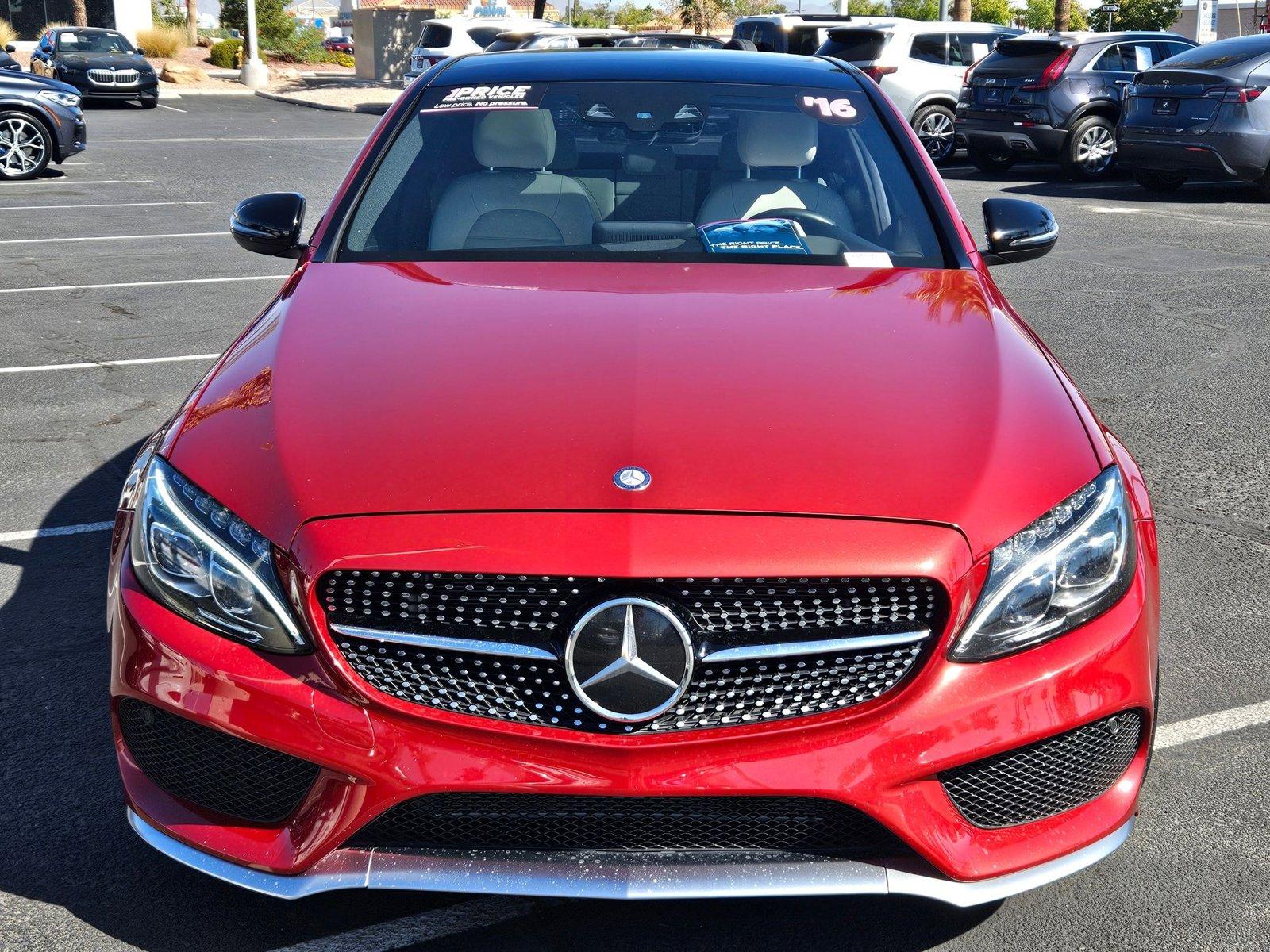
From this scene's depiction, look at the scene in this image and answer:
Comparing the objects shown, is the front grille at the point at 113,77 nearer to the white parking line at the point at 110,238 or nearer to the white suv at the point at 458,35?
the white suv at the point at 458,35

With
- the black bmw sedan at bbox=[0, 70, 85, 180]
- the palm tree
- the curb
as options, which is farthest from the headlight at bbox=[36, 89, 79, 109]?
the palm tree

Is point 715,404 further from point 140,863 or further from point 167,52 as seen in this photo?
point 167,52

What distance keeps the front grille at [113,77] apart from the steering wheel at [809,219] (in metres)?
28.7

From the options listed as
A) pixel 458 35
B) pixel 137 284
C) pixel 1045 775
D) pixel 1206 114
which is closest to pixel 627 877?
pixel 1045 775

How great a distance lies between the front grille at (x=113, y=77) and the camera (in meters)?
29.2

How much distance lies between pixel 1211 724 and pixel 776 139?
1988mm

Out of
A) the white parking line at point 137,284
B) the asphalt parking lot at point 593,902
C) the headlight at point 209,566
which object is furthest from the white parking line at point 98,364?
the headlight at point 209,566

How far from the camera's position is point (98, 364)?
725 cm

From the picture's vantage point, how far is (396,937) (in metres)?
2.61

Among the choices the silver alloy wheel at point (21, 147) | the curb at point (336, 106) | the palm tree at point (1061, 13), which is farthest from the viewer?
the palm tree at point (1061, 13)

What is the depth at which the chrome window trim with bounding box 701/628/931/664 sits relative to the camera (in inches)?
88.3

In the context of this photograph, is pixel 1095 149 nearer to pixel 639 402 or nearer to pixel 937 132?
pixel 937 132

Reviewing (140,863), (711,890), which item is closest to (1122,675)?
(711,890)

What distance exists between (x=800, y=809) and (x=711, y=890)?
0.64ft
